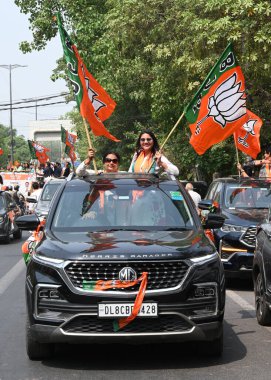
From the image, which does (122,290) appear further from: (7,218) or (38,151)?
(38,151)

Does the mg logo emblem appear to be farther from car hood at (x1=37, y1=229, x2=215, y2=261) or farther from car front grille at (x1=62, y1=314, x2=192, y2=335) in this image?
car front grille at (x1=62, y1=314, x2=192, y2=335)

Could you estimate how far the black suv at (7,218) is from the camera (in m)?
23.7

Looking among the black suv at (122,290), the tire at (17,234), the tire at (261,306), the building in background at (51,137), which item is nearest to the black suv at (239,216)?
the tire at (261,306)

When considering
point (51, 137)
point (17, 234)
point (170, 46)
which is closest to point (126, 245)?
point (17, 234)

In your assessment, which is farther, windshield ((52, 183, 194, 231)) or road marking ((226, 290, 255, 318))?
road marking ((226, 290, 255, 318))

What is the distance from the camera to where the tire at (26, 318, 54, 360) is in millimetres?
7621

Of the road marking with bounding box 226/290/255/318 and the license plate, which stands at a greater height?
the license plate

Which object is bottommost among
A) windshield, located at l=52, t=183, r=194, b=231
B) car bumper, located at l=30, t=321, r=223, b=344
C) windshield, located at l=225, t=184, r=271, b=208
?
car bumper, located at l=30, t=321, r=223, b=344

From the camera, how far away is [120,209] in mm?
8609

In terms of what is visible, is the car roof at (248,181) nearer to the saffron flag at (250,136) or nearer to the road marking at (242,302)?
the road marking at (242,302)

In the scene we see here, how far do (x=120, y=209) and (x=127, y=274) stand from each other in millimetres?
1453

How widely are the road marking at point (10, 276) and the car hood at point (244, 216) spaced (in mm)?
3516

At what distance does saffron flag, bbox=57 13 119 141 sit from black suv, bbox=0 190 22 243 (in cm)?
988

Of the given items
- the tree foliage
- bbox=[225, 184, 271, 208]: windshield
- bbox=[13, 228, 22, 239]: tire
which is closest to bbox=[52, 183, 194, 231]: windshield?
bbox=[225, 184, 271, 208]: windshield
